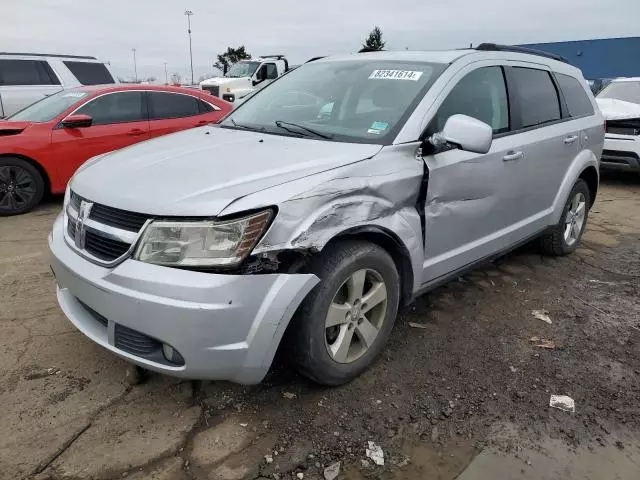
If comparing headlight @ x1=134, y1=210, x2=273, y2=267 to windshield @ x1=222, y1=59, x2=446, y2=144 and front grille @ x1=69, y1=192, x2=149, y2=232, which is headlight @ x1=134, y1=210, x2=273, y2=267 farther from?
windshield @ x1=222, y1=59, x2=446, y2=144

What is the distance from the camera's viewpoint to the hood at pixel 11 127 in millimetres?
6094

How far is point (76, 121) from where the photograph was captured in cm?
615

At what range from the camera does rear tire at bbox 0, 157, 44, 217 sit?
606cm

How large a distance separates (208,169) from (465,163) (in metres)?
1.55

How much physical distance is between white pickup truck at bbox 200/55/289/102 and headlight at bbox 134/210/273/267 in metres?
15.7

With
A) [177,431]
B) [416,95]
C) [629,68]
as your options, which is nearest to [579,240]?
[416,95]

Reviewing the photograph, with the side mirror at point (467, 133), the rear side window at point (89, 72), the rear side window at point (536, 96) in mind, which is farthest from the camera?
the rear side window at point (89, 72)

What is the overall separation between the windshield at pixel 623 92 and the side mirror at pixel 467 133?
7630 mm

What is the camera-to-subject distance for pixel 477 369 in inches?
120

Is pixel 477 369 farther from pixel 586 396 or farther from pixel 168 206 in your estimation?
pixel 168 206

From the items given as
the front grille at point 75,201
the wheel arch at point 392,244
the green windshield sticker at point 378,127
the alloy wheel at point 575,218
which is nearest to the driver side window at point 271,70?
the alloy wheel at point 575,218

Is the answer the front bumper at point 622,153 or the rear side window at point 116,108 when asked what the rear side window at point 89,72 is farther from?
the front bumper at point 622,153

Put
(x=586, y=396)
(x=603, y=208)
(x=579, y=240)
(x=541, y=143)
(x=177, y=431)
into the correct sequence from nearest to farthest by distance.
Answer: (x=177, y=431) → (x=586, y=396) → (x=541, y=143) → (x=579, y=240) → (x=603, y=208)

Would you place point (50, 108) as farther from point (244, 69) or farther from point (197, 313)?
point (244, 69)
